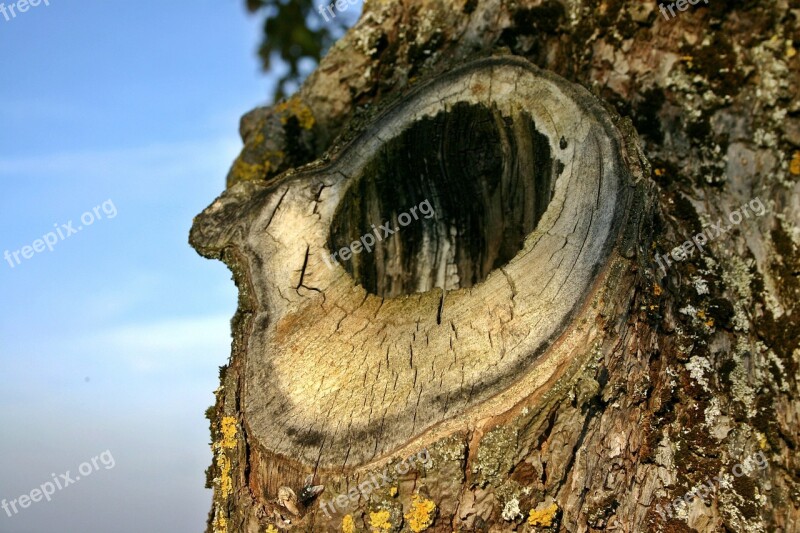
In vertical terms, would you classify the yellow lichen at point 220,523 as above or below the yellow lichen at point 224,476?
below

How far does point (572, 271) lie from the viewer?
2080mm

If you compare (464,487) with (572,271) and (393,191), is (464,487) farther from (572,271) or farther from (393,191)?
(393,191)

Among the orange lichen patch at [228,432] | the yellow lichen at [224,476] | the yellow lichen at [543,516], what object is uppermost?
the orange lichen patch at [228,432]

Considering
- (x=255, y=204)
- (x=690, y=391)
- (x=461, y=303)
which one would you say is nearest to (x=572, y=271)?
(x=461, y=303)

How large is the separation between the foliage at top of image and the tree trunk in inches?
152

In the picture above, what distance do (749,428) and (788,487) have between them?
0.75ft

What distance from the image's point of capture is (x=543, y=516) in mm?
1842

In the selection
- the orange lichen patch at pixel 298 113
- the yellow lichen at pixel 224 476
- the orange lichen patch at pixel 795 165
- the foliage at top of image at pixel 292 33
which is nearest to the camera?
the yellow lichen at pixel 224 476

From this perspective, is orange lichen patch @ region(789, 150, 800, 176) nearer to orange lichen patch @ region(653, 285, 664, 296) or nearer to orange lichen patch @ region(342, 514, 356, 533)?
orange lichen patch @ region(653, 285, 664, 296)

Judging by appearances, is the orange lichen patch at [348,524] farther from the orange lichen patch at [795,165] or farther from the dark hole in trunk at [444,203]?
the orange lichen patch at [795,165]

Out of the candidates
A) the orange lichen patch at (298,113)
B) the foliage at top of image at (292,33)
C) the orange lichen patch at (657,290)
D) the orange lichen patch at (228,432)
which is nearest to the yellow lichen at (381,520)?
the orange lichen patch at (228,432)

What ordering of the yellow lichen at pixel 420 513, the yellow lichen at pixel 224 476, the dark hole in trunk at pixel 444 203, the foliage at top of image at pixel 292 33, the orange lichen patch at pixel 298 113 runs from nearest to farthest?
the yellow lichen at pixel 420 513 → the yellow lichen at pixel 224 476 → the dark hole in trunk at pixel 444 203 → the orange lichen patch at pixel 298 113 → the foliage at top of image at pixel 292 33

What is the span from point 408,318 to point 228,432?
0.63 m

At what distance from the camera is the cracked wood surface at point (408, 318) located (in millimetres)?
1897
